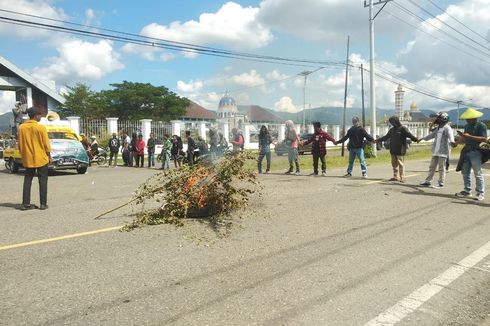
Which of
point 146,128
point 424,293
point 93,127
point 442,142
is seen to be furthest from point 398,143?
point 93,127

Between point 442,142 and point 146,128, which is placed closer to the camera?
point 442,142

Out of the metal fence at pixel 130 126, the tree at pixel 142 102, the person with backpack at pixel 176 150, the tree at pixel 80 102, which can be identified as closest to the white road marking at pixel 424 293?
the person with backpack at pixel 176 150

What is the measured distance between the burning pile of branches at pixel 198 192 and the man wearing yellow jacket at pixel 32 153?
2029mm

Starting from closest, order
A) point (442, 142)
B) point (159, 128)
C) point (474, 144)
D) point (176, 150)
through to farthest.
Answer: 1. point (474, 144)
2. point (442, 142)
3. point (176, 150)
4. point (159, 128)

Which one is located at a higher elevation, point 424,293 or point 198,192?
point 198,192

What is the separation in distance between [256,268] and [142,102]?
57940mm

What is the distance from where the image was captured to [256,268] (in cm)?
452

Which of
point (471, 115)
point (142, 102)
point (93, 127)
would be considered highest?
point (142, 102)

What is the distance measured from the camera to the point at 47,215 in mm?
7102

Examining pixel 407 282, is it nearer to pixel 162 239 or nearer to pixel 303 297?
pixel 303 297

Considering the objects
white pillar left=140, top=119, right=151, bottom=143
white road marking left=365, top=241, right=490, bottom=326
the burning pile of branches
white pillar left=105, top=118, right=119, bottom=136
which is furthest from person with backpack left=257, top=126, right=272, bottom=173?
white pillar left=140, top=119, right=151, bottom=143

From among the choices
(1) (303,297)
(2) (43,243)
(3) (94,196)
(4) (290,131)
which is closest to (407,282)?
(1) (303,297)

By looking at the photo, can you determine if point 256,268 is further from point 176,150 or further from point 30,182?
point 176,150

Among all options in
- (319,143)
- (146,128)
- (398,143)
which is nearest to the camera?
(398,143)
